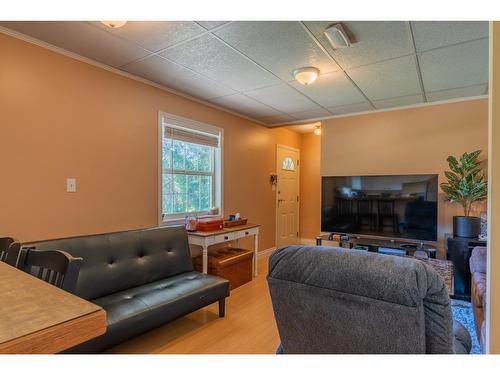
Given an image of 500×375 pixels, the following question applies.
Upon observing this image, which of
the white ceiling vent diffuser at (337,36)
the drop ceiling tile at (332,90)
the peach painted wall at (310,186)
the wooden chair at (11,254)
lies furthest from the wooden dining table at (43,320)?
the peach painted wall at (310,186)

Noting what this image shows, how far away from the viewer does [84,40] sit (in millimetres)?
2242

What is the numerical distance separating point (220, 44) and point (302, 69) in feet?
2.74

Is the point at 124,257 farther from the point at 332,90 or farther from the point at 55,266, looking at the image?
the point at 332,90

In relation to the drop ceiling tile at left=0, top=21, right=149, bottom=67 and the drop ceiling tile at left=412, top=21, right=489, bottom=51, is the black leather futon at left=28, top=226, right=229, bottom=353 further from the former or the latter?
the drop ceiling tile at left=412, top=21, right=489, bottom=51

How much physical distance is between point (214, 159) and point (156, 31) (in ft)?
6.65

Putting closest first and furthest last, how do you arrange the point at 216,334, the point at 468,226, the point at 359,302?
1. the point at 359,302
2. the point at 216,334
3. the point at 468,226

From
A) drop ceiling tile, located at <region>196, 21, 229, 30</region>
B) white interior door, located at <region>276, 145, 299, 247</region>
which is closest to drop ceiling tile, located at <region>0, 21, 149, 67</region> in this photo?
drop ceiling tile, located at <region>196, 21, 229, 30</region>

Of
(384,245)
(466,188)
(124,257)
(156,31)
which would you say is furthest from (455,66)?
(124,257)

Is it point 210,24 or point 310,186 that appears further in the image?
point 310,186

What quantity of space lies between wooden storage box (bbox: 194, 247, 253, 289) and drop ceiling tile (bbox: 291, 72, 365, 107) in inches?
84.2

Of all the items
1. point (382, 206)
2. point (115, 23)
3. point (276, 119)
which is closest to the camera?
point (115, 23)

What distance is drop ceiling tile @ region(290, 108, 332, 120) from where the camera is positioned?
416cm
